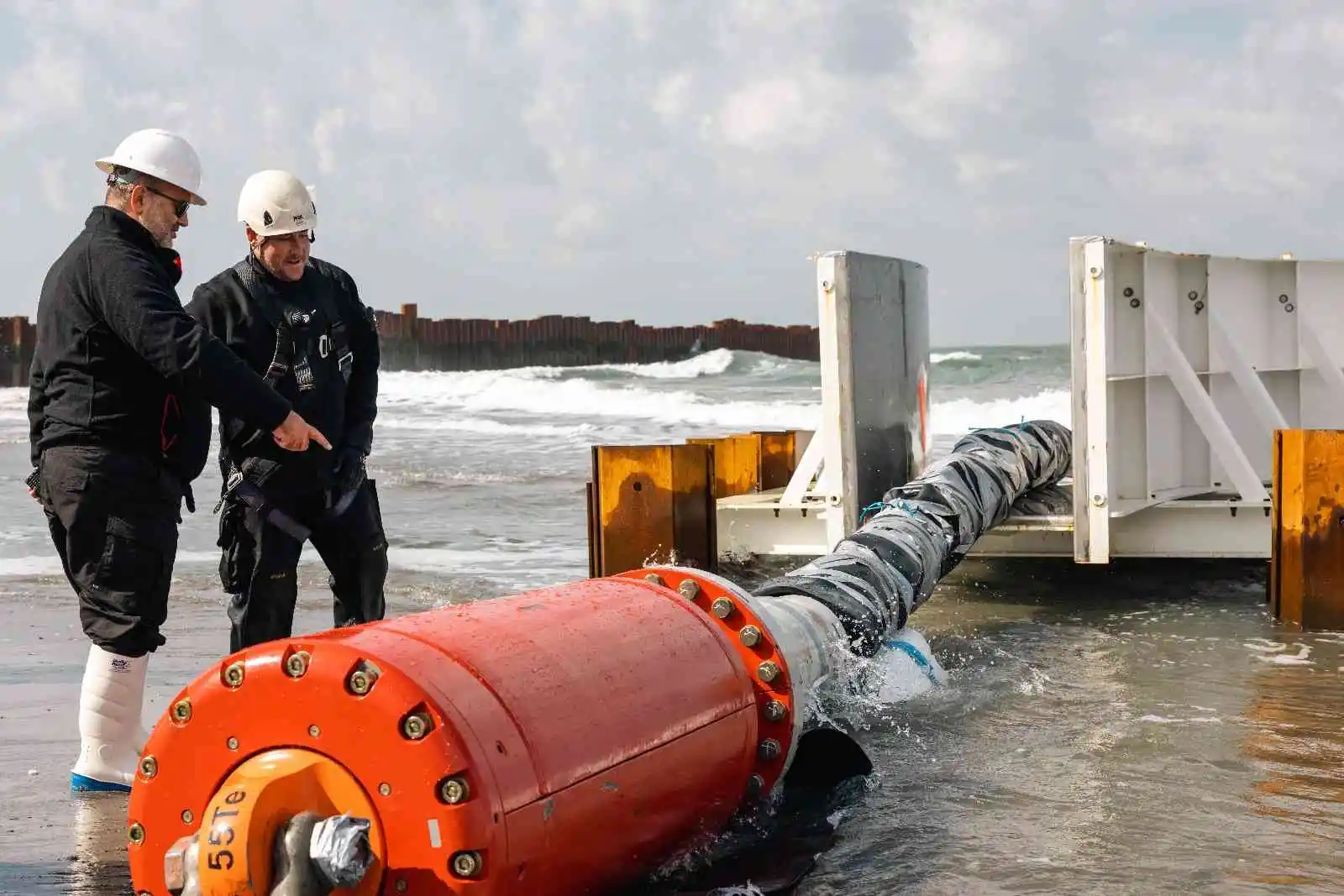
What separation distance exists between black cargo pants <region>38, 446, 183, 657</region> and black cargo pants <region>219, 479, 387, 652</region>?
0.37 meters

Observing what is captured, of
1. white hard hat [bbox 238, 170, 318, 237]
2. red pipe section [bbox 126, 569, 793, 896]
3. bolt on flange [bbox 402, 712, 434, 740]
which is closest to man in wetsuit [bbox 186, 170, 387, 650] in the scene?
white hard hat [bbox 238, 170, 318, 237]

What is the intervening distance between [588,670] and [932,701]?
2.67 meters

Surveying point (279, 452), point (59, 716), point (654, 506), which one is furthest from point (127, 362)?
point (654, 506)

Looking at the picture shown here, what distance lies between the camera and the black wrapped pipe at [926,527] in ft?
16.5

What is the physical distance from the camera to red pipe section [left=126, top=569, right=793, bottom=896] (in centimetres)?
265

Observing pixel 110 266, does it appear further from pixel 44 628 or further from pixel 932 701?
pixel 44 628

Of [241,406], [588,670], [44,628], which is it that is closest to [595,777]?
[588,670]

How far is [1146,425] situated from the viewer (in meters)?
7.82

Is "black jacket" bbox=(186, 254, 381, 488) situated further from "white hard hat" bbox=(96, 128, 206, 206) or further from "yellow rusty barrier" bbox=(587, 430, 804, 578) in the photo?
"yellow rusty barrier" bbox=(587, 430, 804, 578)

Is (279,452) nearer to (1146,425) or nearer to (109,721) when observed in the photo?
(109,721)

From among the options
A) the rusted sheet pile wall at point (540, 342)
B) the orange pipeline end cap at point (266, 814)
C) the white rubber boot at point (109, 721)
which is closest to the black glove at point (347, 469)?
the white rubber boot at point (109, 721)

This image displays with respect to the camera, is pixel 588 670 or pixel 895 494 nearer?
pixel 588 670

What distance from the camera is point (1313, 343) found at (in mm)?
9617

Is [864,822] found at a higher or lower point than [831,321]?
lower
